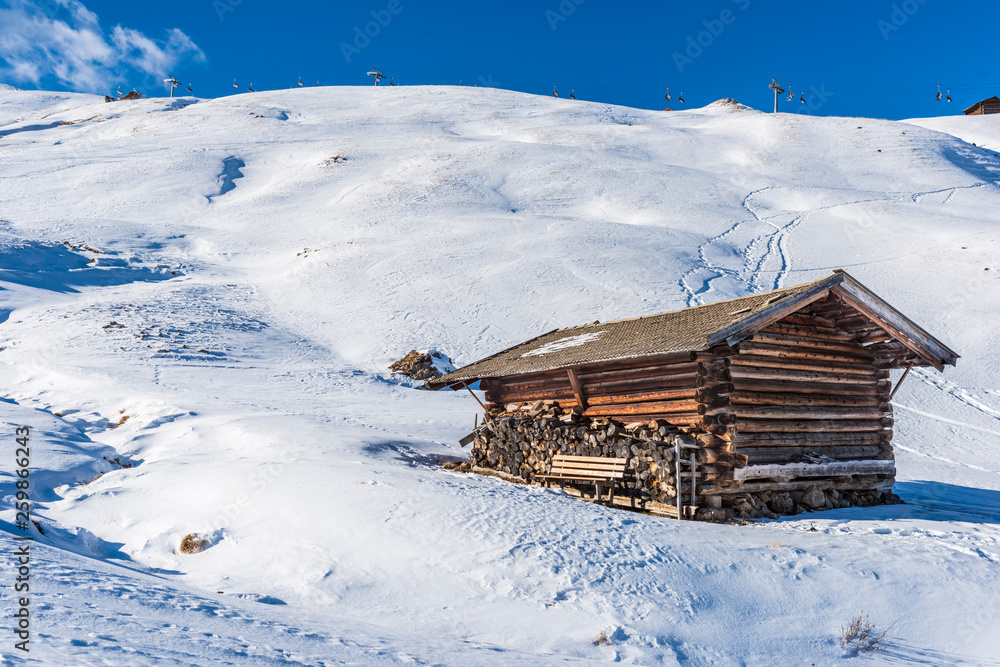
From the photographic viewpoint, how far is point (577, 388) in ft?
50.9

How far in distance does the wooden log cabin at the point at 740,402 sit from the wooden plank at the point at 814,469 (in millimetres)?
26

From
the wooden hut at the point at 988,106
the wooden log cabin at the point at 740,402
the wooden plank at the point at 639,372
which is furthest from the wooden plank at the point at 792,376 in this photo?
the wooden hut at the point at 988,106

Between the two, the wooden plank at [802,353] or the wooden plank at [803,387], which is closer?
the wooden plank at [803,387]

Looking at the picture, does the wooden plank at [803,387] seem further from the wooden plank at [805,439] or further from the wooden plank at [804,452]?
the wooden plank at [804,452]

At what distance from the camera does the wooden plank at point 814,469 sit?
518 inches

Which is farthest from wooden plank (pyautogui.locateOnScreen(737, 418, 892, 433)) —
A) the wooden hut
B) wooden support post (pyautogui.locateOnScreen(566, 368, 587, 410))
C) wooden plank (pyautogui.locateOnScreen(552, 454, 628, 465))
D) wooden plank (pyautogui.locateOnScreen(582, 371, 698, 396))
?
the wooden hut

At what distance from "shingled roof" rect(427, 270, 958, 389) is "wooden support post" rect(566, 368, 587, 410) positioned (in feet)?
1.29

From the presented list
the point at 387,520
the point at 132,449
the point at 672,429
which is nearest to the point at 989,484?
the point at 672,429

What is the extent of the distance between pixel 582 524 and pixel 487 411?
25.8 feet

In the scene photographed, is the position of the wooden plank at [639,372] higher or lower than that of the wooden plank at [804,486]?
higher

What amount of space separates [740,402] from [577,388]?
11.8 feet

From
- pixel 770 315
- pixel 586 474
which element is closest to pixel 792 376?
pixel 770 315

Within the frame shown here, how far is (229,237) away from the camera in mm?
49469

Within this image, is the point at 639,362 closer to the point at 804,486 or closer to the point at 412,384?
the point at 804,486
